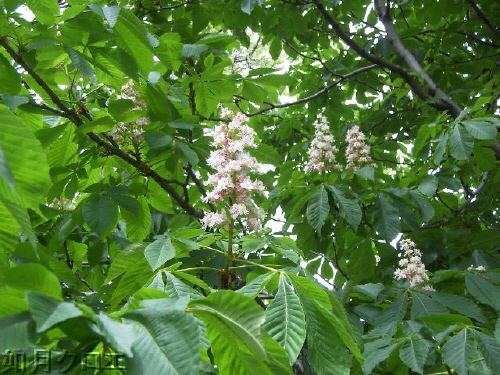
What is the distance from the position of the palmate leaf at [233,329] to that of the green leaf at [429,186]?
6.02ft

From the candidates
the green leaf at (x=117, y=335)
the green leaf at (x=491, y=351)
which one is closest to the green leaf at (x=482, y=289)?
the green leaf at (x=491, y=351)

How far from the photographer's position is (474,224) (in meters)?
3.44

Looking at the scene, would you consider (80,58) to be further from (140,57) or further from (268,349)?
(268,349)

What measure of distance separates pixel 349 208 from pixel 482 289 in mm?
613

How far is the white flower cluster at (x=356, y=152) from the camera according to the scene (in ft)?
10.2

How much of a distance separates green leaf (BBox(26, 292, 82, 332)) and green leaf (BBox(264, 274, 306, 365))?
0.47 m

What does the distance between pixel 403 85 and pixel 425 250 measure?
45.1 inches

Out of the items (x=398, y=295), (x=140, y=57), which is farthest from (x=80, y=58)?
(x=398, y=295)

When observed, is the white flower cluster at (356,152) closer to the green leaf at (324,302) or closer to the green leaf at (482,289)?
the green leaf at (482,289)

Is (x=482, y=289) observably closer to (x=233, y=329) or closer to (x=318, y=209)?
(x=318, y=209)

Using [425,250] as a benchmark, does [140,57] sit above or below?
above

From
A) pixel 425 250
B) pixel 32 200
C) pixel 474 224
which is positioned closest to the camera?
pixel 32 200

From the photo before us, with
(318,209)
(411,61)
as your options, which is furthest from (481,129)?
(411,61)

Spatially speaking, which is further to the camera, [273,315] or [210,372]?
[273,315]
